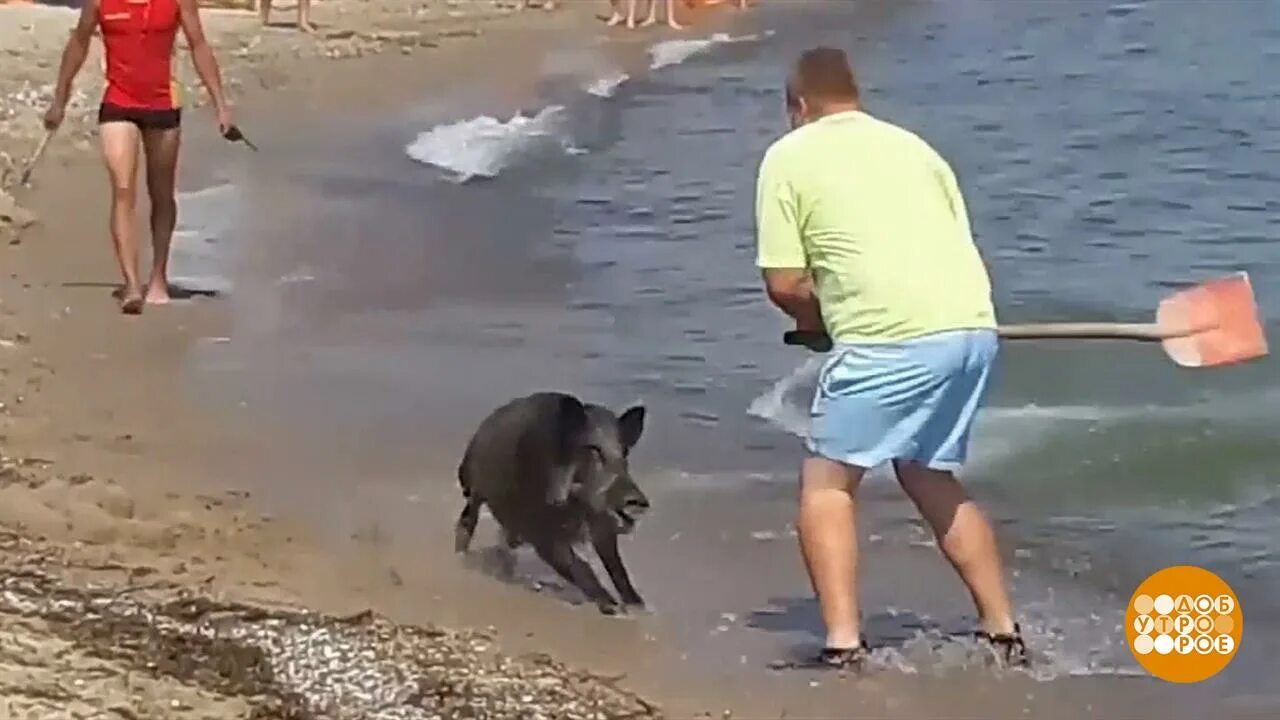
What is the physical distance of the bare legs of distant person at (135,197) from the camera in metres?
5.39

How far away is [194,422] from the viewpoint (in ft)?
15.1

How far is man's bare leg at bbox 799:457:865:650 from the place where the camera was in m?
3.33

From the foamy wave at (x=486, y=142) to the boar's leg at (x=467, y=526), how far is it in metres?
3.50

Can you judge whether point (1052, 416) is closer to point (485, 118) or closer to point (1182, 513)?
point (1182, 513)

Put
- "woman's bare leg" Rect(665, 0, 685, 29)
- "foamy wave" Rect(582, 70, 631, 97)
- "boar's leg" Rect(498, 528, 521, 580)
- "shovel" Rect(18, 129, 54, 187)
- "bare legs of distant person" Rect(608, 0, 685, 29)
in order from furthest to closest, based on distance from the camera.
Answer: "woman's bare leg" Rect(665, 0, 685, 29) < "bare legs of distant person" Rect(608, 0, 685, 29) < "foamy wave" Rect(582, 70, 631, 97) < "shovel" Rect(18, 129, 54, 187) < "boar's leg" Rect(498, 528, 521, 580)

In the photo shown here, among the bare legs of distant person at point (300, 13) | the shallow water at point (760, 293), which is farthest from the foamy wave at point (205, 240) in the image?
the bare legs of distant person at point (300, 13)

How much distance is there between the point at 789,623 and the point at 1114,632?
1.75ft

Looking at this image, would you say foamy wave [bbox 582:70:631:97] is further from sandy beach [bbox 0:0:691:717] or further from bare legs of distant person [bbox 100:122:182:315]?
bare legs of distant person [bbox 100:122:182:315]

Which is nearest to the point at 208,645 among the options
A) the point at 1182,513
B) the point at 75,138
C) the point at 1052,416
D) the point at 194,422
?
the point at 194,422

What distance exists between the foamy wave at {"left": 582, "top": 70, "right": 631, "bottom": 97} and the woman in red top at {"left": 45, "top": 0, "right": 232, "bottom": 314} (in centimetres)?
307

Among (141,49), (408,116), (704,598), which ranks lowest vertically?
(408,116)

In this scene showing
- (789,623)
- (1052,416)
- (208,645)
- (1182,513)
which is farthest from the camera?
(1052,416)

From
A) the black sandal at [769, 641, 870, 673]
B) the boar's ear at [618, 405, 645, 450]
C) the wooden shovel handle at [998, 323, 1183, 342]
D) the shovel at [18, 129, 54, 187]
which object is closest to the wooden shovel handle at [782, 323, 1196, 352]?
the wooden shovel handle at [998, 323, 1183, 342]

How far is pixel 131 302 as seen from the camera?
548 cm
